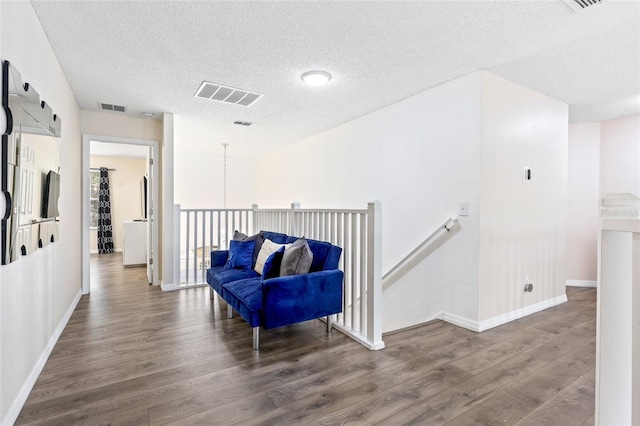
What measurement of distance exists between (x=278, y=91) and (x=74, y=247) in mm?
2879

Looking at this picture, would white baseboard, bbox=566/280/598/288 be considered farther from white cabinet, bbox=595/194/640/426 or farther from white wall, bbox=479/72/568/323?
white cabinet, bbox=595/194/640/426

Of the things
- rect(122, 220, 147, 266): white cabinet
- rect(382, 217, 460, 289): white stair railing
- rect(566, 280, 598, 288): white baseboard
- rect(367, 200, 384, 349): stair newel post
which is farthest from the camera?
rect(122, 220, 147, 266): white cabinet

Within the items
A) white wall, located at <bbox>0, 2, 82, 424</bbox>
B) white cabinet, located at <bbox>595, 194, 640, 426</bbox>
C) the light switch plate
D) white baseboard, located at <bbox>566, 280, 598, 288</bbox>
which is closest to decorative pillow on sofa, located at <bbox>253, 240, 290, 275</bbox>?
white wall, located at <bbox>0, 2, 82, 424</bbox>

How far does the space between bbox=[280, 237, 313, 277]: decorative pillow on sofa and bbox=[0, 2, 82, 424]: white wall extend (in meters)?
1.60

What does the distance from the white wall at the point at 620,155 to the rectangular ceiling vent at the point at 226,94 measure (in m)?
4.87

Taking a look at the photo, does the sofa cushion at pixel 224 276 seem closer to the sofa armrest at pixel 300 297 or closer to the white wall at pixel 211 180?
the sofa armrest at pixel 300 297

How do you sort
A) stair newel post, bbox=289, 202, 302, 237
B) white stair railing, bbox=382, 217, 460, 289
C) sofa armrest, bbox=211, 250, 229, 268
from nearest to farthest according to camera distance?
white stair railing, bbox=382, 217, 460, 289, stair newel post, bbox=289, 202, 302, 237, sofa armrest, bbox=211, 250, 229, 268

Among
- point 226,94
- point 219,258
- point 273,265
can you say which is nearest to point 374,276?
point 273,265

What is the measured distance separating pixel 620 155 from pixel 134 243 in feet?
26.5

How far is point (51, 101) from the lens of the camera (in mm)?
2547

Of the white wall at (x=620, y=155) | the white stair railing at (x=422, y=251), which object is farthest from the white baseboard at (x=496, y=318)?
the white wall at (x=620, y=155)

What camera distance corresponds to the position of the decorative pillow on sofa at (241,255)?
3.44 meters

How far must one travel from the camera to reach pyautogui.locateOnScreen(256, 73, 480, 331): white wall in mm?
3004

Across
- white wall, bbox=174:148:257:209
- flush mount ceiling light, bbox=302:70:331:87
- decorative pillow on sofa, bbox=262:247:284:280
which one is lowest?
decorative pillow on sofa, bbox=262:247:284:280
